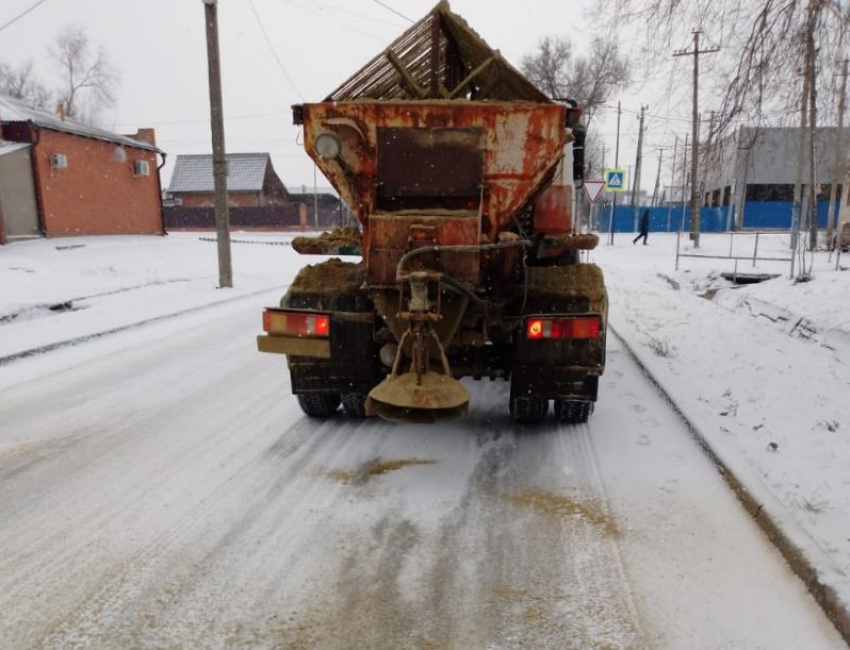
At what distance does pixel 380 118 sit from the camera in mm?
4012

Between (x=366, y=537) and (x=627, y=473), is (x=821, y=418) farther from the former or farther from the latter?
(x=366, y=537)

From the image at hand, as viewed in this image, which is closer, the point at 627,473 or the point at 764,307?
the point at 627,473

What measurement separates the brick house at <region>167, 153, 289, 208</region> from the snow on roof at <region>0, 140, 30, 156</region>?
3130 centimetres

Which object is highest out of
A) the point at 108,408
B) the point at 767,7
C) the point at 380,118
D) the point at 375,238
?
the point at 767,7

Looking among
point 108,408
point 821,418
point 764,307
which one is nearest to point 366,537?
point 108,408

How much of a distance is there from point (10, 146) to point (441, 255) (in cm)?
1961

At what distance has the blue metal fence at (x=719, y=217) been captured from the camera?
39.0 metres

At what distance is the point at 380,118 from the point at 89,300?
9.31 m

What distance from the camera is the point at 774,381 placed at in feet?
19.2

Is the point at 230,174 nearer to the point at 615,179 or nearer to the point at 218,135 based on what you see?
the point at 615,179

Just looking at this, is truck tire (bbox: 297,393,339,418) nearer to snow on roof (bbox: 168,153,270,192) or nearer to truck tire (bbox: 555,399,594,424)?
truck tire (bbox: 555,399,594,424)

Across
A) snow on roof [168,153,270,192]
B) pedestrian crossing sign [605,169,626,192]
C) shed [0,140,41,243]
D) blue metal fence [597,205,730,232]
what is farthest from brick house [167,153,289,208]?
pedestrian crossing sign [605,169,626,192]

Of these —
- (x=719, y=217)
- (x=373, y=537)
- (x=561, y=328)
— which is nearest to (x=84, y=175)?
(x=561, y=328)

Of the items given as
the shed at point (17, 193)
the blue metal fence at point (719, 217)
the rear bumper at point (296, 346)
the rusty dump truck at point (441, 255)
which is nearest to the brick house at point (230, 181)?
the blue metal fence at point (719, 217)
